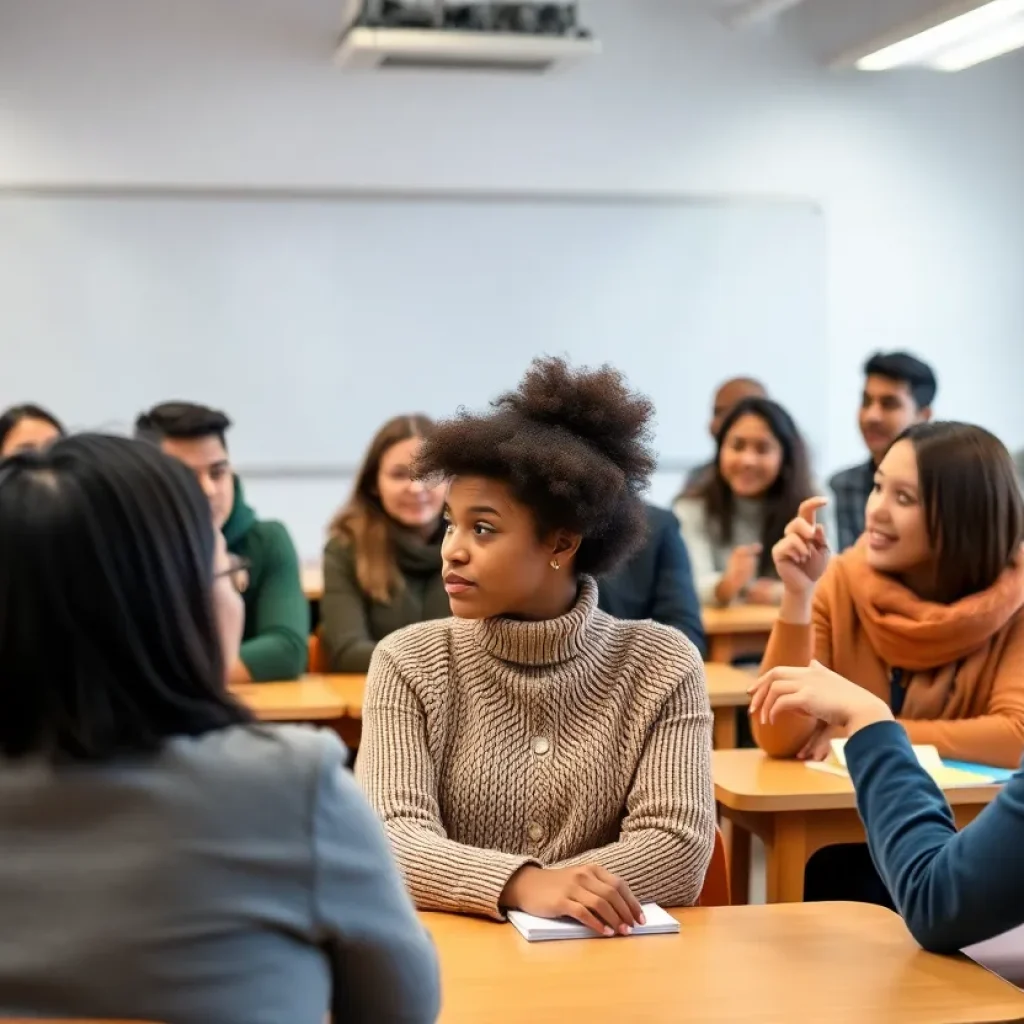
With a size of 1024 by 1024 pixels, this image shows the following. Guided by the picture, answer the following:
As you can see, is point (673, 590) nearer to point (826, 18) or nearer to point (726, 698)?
point (726, 698)

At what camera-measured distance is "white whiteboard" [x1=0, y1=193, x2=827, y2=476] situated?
6.11m

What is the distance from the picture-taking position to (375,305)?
21.0 ft

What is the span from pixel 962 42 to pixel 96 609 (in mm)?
5606

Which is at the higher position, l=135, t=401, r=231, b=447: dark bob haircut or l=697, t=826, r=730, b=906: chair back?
l=135, t=401, r=231, b=447: dark bob haircut

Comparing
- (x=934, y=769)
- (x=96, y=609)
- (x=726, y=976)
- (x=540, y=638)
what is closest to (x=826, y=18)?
(x=934, y=769)

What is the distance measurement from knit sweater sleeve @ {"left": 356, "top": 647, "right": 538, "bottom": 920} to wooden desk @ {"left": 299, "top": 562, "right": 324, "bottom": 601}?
203cm

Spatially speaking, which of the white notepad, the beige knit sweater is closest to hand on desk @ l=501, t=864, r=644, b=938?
the white notepad

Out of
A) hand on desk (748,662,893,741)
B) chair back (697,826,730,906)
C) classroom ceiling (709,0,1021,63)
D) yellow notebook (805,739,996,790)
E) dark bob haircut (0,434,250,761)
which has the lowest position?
chair back (697,826,730,906)

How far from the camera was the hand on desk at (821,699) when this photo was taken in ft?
5.93

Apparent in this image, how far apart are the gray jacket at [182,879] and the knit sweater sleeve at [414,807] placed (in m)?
0.62

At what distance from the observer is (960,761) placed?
8.83ft

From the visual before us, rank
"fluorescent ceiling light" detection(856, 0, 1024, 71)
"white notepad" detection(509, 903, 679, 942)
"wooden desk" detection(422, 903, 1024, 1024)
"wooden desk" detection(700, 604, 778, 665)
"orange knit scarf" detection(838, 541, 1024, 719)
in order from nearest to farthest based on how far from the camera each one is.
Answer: "wooden desk" detection(422, 903, 1024, 1024) < "white notepad" detection(509, 903, 679, 942) < "orange knit scarf" detection(838, 541, 1024, 719) < "wooden desk" detection(700, 604, 778, 665) < "fluorescent ceiling light" detection(856, 0, 1024, 71)

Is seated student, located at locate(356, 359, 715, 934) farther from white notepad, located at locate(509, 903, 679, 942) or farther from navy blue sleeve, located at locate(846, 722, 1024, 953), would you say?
navy blue sleeve, located at locate(846, 722, 1024, 953)

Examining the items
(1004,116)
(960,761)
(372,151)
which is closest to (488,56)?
(372,151)
